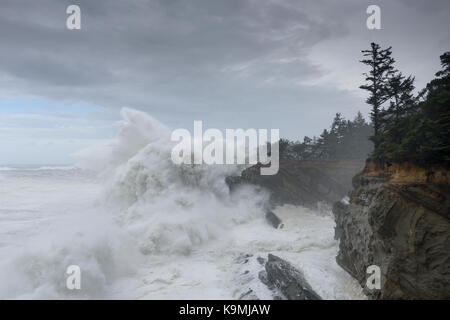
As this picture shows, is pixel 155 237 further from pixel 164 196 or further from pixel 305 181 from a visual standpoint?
pixel 305 181

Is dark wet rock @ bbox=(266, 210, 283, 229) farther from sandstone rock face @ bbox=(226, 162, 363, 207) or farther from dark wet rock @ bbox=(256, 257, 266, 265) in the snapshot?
dark wet rock @ bbox=(256, 257, 266, 265)

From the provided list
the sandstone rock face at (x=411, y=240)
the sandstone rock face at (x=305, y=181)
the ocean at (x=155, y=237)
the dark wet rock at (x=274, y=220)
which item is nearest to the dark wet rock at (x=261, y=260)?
the ocean at (x=155, y=237)

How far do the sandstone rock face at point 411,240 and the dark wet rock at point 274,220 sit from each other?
8627mm

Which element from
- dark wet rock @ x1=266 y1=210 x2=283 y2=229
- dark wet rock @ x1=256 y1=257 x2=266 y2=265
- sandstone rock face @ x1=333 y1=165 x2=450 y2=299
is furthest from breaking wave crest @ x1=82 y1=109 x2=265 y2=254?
sandstone rock face @ x1=333 y1=165 x2=450 y2=299

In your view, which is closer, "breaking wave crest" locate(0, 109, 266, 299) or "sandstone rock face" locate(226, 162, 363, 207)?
"breaking wave crest" locate(0, 109, 266, 299)

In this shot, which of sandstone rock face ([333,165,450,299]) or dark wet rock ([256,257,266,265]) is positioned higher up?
sandstone rock face ([333,165,450,299])

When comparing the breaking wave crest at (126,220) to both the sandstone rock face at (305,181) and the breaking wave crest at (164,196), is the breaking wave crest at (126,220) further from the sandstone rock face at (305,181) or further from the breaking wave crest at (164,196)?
the sandstone rock face at (305,181)

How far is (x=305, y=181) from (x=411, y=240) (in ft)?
54.2

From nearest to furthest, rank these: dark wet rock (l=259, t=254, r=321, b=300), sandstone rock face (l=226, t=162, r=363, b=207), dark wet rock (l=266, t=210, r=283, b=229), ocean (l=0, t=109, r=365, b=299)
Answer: dark wet rock (l=259, t=254, r=321, b=300) → ocean (l=0, t=109, r=365, b=299) → dark wet rock (l=266, t=210, r=283, b=229) → sandstone rock face (l=226, t=162, r=363, b=207)

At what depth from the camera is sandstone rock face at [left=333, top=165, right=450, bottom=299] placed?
730 cm

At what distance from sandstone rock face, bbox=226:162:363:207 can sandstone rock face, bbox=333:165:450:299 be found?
1378cm

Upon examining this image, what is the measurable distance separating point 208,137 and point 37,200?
54.3 feet

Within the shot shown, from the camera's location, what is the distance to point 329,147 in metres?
32.3
